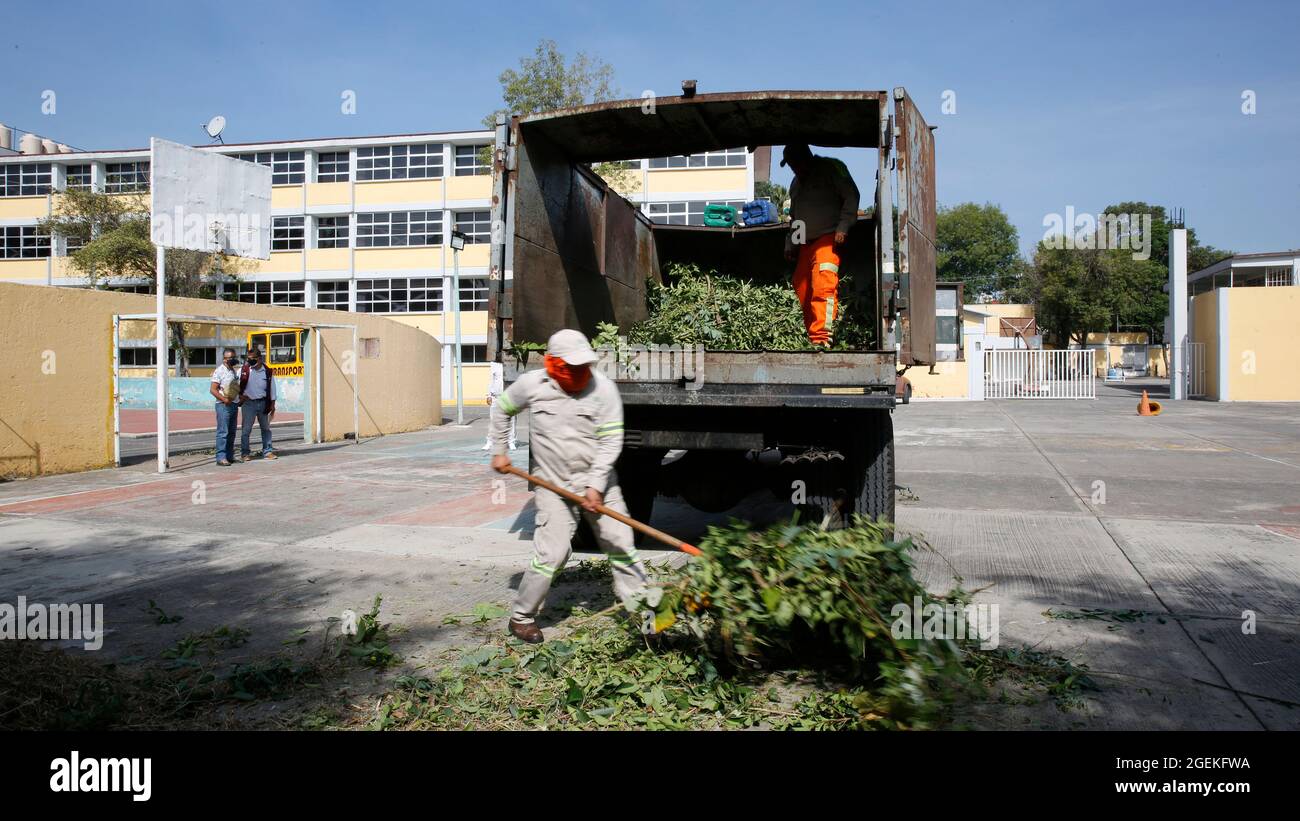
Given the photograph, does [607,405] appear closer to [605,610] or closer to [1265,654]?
[605,610]

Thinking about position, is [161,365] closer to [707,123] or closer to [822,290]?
[707,123]

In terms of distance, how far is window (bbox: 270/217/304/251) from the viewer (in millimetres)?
35781

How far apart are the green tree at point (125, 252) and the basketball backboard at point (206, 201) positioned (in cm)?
2122

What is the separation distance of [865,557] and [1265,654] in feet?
6.76

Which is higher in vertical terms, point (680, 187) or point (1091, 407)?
point (680, 187)

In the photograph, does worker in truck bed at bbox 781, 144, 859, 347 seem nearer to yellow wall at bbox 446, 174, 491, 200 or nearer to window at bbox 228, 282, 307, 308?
Answer: yellow wall at bbox 446, 174, 491, 200

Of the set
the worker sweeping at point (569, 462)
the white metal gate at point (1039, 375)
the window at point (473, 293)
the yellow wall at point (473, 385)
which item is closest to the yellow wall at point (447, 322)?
the window at point (473, 293)

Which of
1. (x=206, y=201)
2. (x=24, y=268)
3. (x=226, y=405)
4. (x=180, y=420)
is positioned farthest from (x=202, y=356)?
(x=226, y=405)

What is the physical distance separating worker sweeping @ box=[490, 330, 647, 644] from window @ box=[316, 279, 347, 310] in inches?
1333

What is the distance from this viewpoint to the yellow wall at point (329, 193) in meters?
34.9

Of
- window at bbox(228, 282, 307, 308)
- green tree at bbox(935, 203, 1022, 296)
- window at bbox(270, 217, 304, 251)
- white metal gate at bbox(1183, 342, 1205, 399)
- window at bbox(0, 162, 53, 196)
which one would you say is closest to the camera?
white metal gate at bbox(1183, 342, 1205, 399)

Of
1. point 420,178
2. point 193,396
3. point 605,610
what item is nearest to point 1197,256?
point 420,178

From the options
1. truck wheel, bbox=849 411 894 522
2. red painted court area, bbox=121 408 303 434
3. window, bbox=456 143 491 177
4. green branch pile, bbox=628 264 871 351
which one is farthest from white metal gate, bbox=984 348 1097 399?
truck wheel, bbox=849 411 894 522
